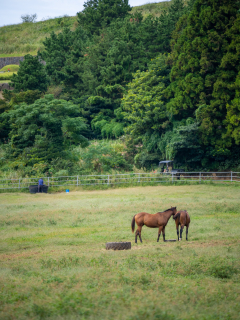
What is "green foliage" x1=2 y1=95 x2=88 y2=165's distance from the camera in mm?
33594

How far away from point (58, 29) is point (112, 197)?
8072 cm

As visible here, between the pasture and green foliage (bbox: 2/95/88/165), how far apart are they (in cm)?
1470

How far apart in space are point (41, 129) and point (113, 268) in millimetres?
27068

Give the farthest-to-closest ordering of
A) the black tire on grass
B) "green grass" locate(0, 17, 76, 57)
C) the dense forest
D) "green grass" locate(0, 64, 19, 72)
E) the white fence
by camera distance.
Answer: "green grass" locate(0, 17, 76, 57), "green grass" locate(0, 64, 19, 72), the dense forest, the white fence, the black tire on grass

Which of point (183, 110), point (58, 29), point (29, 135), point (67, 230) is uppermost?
point (58, 29)

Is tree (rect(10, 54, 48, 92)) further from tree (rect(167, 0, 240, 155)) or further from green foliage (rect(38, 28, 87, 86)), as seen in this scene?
tree (rect(167, 0, 240, 155))

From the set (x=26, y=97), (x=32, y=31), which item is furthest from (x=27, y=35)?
(x=26, y=97)

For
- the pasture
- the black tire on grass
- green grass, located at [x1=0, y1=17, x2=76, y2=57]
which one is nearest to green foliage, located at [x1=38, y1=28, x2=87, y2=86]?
green grass, located at [x1=0, y1=17, x2=76, y2=57]

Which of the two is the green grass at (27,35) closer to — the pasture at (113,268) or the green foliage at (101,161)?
the green foliage at (101,161)

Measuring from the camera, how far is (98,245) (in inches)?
476

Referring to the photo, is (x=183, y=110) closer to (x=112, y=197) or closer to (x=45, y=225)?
(x=112, y=197)

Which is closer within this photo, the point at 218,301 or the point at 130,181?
the point at 218,301

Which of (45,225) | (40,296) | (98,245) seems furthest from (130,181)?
(40,296)

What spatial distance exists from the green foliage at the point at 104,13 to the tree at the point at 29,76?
70.1 ft
